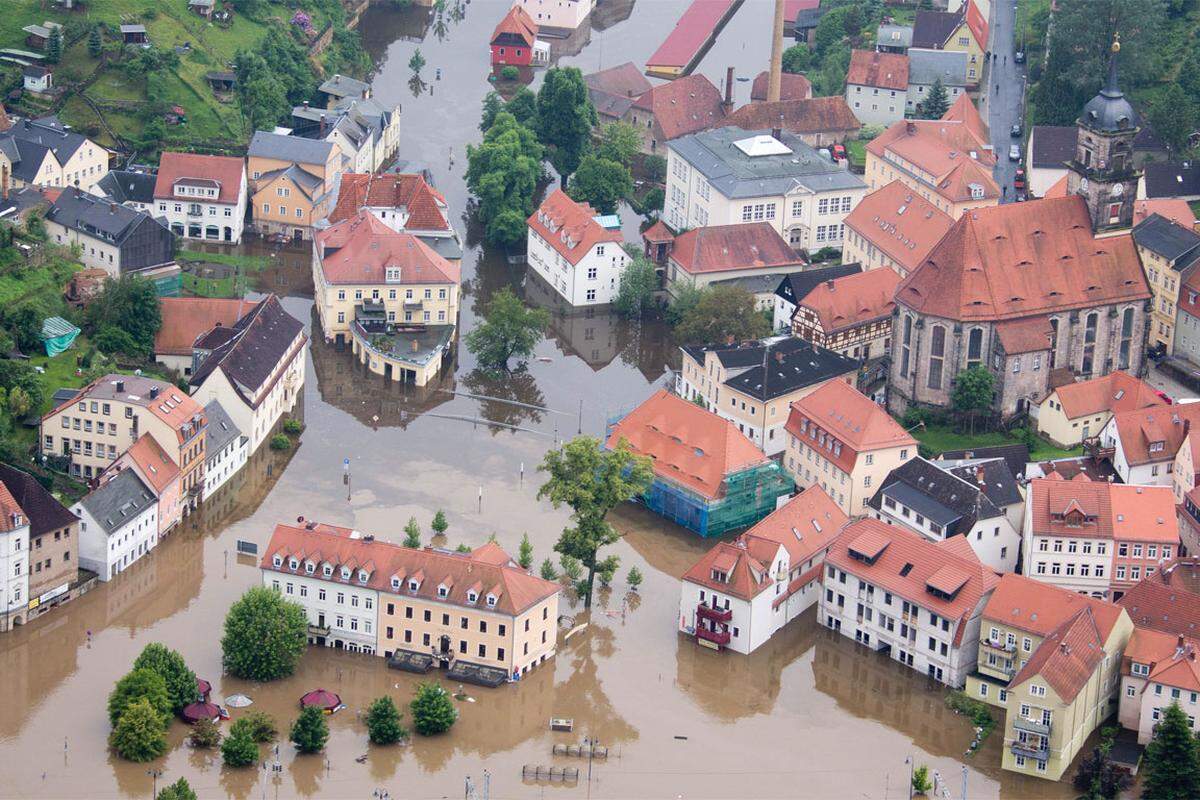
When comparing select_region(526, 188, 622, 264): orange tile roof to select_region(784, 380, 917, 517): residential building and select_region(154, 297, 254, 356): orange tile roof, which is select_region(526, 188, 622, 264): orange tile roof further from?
select_region(784, 380, 917, 517): residential building

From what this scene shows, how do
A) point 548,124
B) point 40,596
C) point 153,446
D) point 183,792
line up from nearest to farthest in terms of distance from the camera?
1. point 183,792
2. point 40,596
3. point 153,446
4. point 548,124

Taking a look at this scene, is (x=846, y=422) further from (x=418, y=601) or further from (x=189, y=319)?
(x=189, y=319)

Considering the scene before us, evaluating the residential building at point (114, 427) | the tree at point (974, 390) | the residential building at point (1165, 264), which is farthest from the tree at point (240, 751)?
the residential building at point (1165, 264)

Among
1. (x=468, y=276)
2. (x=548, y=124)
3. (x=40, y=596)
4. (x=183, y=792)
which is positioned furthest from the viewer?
(x=548, y=124)

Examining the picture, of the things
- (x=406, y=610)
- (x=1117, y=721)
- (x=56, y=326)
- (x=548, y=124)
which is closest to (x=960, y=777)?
(x=1117, y=721)

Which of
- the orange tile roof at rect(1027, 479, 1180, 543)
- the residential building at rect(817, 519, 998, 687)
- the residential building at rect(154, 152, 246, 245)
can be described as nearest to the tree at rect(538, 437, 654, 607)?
the residential building at rect(817, 519, 998, 687)

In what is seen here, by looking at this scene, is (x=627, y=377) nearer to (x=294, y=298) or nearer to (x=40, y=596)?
(x=294, y=298)

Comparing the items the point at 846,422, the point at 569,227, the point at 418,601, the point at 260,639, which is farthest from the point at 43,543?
the point at 569,227
